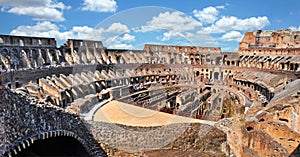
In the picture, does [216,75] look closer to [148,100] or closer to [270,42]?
[270,42]

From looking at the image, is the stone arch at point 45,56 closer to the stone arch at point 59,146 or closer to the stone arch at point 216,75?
the stone arch at point 59,146

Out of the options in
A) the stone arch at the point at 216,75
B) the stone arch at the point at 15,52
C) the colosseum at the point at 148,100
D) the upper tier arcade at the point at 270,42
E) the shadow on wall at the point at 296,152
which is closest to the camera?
the colosseum at the point at 148,100

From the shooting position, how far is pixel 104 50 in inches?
1535

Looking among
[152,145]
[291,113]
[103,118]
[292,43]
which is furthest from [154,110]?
[292,43]

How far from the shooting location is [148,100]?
85.4 feet

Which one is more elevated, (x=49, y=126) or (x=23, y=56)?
(x=23, y=56)

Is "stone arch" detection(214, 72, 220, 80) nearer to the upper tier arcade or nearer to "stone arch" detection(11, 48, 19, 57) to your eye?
the upper tier arcade

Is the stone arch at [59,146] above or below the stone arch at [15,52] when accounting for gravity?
below

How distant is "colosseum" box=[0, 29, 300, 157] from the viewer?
10914 mm

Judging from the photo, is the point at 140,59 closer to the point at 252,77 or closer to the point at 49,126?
the point at 252,77

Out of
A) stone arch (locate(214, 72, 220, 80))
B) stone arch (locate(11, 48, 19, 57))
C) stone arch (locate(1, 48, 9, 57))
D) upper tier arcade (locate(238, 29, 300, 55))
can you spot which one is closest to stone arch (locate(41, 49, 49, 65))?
stone arch (locate(11, 48, 19, 57))

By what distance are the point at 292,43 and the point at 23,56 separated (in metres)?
42.5

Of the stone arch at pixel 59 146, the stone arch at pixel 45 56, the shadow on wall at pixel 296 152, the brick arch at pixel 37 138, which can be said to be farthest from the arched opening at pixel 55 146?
the stone arch at pixel 45 56

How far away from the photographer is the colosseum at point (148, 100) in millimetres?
10914
